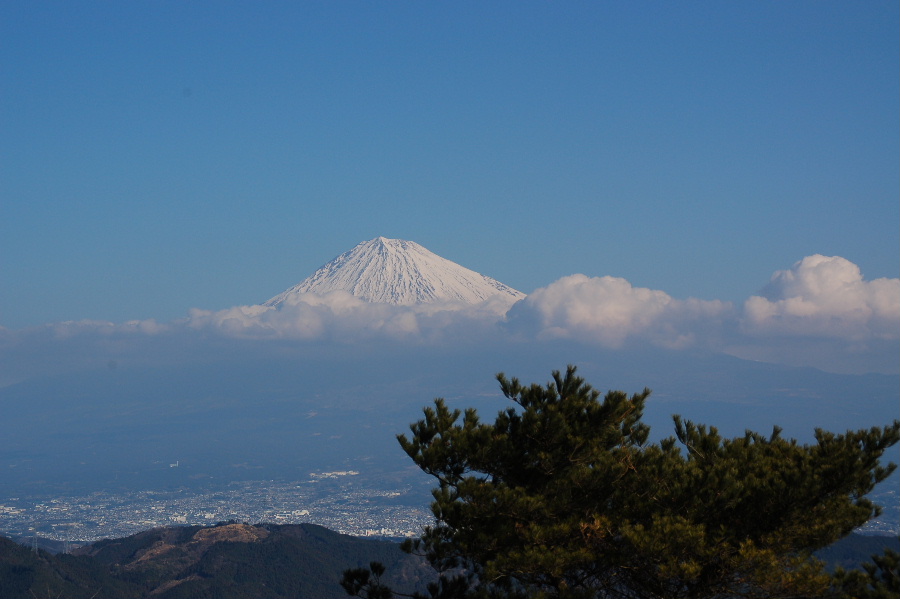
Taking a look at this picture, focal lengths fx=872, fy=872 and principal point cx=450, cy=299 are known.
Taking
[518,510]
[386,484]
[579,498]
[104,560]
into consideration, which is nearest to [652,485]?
[579,498]

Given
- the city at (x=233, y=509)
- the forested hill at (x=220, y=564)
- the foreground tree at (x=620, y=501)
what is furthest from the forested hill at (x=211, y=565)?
the foreground tree at (x=620, y=501)

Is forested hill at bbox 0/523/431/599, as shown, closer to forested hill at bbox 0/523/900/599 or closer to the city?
forested hill at bbox 0/523/900/599

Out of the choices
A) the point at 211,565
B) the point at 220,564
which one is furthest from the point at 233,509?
the point at 211,565

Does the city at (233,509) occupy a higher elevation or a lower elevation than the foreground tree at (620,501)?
lower

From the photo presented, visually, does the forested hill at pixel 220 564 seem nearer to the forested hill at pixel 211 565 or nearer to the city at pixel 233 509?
the forested hill at pixel 211 565

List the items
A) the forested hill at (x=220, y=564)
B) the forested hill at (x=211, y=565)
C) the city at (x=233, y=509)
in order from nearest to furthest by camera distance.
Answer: the forested hill at (x=220, y=564)
the forested hill at (x=211, y=565)
the city at (x=233, y=509)

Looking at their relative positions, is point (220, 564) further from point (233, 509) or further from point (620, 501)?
point (233, 509)

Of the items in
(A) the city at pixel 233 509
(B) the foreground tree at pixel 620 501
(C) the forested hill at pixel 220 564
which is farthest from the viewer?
(A) the city at pixel 233 509

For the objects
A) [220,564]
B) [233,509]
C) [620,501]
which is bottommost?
[233,509]
